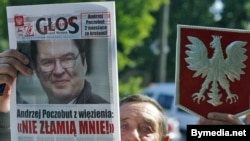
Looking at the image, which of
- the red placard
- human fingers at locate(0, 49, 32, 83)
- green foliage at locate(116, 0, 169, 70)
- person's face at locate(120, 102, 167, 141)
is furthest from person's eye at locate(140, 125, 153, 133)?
green foliage at locate(116, 0, 169, 70)

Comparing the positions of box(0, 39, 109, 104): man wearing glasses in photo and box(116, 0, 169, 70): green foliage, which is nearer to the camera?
box(0, 39, 109, 104): man wearing glasses in photo

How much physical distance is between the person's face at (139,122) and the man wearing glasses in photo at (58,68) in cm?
33

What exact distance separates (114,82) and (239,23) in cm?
3048

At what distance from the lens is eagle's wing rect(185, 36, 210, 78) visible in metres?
2.81

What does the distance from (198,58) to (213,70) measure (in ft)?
0.23

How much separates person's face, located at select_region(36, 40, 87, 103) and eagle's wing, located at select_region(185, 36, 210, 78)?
0.39 meters

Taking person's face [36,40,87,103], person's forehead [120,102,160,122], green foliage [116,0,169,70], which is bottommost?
green foliage [116,0,169,70]

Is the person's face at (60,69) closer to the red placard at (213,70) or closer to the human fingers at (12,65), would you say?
the human fingers at (12,65)

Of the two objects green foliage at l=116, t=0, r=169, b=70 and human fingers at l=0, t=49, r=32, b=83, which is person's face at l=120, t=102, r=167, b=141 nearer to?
human fingers at l=0, t=49, r=32, b=83

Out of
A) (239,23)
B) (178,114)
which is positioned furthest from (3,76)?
(239,23)

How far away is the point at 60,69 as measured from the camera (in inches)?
110

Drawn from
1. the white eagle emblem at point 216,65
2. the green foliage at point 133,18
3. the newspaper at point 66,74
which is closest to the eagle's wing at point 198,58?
the white eagle emblem at point 216,65

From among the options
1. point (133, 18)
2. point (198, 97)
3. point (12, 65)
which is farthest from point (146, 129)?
point (133, 18)

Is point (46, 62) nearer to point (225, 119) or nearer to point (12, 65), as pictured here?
point (12, 65)
